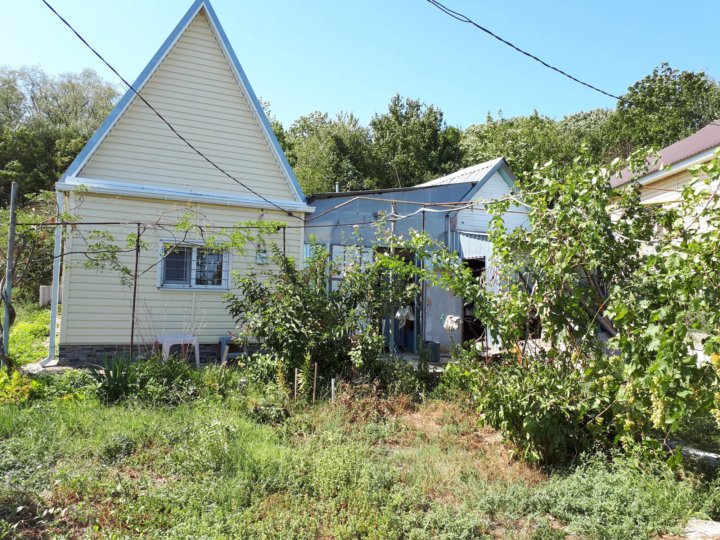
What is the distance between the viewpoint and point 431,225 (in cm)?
1183

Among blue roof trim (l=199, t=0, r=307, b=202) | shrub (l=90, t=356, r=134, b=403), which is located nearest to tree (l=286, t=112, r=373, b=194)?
blue roof trim (l=199, t=0, r=307, b=202)

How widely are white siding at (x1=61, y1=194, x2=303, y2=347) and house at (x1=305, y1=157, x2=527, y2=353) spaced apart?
1439 mm

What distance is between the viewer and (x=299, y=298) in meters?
7.22

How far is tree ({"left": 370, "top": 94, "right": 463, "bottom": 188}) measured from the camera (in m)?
27.4

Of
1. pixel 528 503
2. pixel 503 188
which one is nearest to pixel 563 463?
pixel 528 503

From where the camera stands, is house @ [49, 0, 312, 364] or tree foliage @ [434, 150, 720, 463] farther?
house @ [49, 0, 312, 364]

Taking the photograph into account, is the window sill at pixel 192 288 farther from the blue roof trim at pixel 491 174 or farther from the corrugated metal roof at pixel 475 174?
the blue roof trim at pixel 491 174

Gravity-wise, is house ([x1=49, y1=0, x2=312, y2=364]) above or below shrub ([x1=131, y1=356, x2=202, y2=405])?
above

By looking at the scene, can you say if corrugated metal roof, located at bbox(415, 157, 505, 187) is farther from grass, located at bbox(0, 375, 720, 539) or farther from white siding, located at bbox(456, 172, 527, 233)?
grass, located at bbox(0, 375, 720, 539)

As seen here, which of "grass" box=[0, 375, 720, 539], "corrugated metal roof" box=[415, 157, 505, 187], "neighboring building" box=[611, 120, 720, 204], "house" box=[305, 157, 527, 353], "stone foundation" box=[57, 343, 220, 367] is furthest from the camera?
"corrugated metal roof" box=[415, 157, 505, 187]

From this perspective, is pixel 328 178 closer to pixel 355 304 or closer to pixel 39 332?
pixel 39 332

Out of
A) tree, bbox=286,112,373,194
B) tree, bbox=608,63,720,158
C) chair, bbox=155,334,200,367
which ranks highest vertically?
tree, bbox=608,63,720,158

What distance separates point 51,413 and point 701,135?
544 inches

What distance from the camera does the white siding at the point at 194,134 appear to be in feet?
31.6
